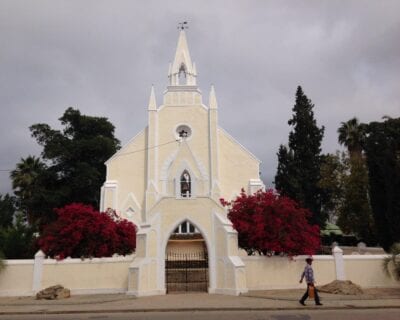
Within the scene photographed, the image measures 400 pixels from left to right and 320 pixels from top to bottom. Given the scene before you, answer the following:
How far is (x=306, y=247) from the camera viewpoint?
16484mm

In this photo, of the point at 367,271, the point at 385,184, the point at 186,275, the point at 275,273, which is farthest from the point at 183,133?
the point at 367,271

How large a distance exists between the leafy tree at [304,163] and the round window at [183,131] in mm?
8398

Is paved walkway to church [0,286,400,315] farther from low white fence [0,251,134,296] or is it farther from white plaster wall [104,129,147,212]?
white plaster wall [104,129,147,212]

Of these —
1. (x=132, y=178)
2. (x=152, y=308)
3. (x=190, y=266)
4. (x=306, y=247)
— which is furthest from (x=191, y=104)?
(x=152, y=308)

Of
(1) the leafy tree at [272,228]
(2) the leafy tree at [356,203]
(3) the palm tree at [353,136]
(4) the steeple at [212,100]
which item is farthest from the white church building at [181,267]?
(3) the palm tree at [353,136]

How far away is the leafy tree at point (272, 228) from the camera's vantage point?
1633cm

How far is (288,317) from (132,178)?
811 inches

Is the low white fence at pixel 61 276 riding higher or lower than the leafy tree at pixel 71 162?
lower

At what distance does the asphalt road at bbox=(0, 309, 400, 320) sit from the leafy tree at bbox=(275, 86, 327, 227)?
19.8 meters

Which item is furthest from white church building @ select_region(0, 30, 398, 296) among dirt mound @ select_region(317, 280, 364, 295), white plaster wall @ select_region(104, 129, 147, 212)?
white plaster wall @ select_region(104, 129, 147, 212)

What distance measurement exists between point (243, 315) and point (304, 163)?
23344 millimetres

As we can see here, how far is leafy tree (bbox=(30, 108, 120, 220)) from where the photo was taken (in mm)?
35406

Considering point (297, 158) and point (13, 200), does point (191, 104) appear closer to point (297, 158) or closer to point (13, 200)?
point (297, 158)

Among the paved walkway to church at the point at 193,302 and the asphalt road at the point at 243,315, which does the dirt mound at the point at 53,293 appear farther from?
the asphalt road at the point at 243,315
